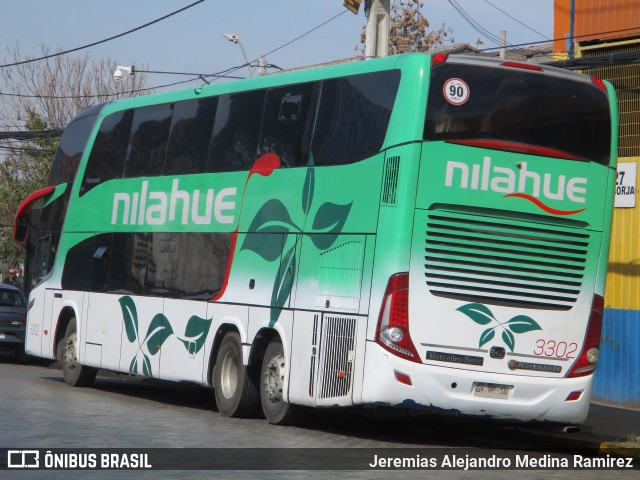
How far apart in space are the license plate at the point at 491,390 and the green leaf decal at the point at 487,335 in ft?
1.39

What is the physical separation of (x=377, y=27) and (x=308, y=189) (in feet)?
21.9

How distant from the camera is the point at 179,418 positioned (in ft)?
49.9

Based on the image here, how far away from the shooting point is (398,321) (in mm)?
12484

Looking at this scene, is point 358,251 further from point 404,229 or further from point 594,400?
point 594,400

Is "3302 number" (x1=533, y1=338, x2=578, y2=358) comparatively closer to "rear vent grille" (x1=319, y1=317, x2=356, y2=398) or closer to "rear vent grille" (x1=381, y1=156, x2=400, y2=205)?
"rear vent grille" (x1=319, y1=317, x2=356, y2=398)

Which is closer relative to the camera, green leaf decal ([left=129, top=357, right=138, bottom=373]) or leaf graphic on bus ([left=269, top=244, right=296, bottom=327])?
leaf graphic on bus ([left=269, top=244, right=296, bottom=327])

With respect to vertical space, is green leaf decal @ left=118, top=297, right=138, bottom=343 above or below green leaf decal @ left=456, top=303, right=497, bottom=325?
below

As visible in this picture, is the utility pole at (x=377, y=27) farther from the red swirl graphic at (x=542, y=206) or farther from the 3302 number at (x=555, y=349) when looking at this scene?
the 3302 number at (x=555, y=349)

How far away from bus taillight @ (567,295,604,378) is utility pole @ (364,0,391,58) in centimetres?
770

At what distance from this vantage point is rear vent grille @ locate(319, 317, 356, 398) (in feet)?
42.5

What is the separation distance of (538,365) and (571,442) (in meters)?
1.43

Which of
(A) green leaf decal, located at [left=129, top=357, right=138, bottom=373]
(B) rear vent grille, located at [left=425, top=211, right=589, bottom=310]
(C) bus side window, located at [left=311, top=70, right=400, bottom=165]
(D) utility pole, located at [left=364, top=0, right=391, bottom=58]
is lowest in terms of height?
(A) green leaf decal, located at [left=129, top=357, right=138, bottom=373]

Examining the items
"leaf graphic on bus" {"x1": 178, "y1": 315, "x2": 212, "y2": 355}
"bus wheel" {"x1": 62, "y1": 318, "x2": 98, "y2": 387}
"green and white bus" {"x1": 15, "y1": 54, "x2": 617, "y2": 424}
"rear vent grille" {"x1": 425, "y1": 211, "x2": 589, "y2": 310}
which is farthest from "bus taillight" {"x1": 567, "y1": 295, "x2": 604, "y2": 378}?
"bus wheel" {"x1": 62, "y1": 318, "x2": 98, "y2": 387}

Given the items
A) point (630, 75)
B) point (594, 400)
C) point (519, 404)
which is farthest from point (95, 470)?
point (630, 75)
